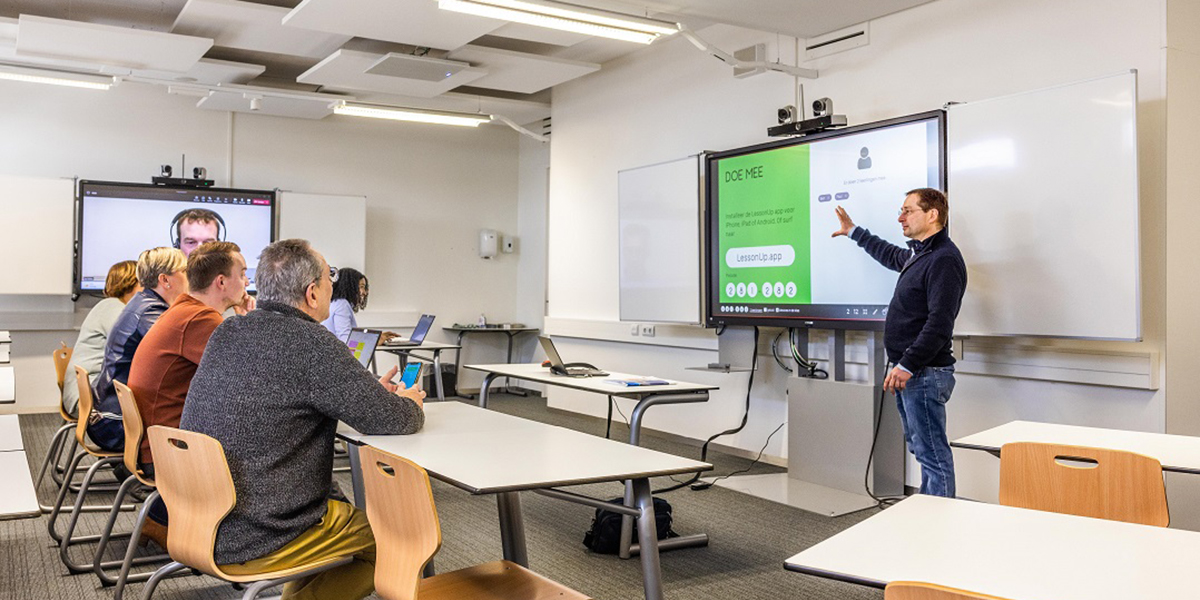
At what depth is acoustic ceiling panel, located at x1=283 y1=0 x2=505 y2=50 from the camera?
207 inches

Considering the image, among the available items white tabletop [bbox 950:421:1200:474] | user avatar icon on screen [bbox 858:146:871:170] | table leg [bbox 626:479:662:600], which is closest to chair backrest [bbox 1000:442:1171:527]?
white tabletop [bbox 950:421:1200:474]

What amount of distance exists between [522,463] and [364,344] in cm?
302

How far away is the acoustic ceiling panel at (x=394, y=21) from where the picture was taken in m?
5.25

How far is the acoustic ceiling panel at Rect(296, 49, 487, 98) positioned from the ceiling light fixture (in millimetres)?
1668

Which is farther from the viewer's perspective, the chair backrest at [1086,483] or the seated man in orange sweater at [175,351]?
the seated man in orange sweater at [175,351]

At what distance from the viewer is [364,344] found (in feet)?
16.7

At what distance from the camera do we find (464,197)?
31.8 ft

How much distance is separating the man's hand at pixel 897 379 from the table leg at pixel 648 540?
2.08 metres

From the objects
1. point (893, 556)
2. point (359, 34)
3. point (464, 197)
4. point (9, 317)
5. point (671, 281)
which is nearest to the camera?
point (893, 556)

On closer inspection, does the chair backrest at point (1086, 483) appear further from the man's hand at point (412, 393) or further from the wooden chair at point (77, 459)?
the wooden chair at point (77, 459)

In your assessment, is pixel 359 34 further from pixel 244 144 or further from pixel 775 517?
pixel 775 517

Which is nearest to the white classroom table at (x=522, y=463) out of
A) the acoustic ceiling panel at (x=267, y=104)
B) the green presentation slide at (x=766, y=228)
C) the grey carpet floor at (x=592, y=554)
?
the grey carpet floor at (x=592, y=554)

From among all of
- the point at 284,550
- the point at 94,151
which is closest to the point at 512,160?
the point at 94,151

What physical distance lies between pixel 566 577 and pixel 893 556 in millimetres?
2133
